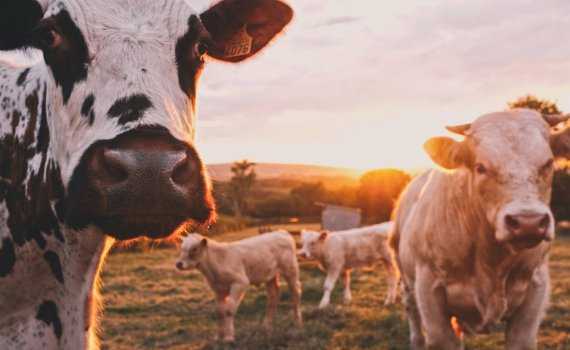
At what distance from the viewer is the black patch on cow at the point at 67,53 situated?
2270mm

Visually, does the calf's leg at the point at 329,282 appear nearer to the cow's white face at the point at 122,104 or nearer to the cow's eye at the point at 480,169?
the cow's eye at the point at 480,169

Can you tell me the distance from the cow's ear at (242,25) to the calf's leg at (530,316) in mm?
2770

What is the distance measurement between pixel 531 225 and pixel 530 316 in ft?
3.35

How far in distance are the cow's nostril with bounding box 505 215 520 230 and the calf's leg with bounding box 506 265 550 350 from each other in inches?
32.2

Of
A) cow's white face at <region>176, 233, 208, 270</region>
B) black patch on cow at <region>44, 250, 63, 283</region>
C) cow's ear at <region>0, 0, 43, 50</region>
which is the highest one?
cow's ear at <region>0, 0, 43, 50</region>

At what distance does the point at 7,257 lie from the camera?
241 centimetres

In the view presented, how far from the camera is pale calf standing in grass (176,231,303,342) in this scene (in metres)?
10.2

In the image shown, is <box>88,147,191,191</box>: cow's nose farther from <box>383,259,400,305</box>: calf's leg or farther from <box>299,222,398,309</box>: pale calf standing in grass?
<box>299,222,398,309</box>: pale calf standing in grass

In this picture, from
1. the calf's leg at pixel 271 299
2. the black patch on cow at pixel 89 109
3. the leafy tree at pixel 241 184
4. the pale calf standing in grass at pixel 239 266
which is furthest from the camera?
the leafy tree at pixel 241 184

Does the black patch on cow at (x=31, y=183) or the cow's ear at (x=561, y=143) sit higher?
the cow's ear at (x=561, y=143)

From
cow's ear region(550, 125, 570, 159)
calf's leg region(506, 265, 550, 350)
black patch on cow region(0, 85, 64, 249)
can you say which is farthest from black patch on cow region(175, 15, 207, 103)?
calf's leg region(506, 265, 550, 350)

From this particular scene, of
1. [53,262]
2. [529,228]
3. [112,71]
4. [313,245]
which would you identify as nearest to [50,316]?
[53,262]

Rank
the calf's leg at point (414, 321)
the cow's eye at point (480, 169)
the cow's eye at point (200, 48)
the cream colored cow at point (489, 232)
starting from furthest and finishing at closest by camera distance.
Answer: the calf's leg at point (414, 321) < the cow's eye at point (480, 169) < the cream colored cow at point (489, 232) < the cow's eye at point (200, 48)

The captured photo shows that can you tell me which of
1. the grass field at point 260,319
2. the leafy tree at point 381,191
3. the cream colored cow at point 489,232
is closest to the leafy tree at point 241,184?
the leafy tree at point 381,191
